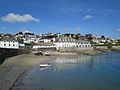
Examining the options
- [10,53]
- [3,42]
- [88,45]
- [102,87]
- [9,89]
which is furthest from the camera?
[88,45]

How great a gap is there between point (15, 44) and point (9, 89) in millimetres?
59833

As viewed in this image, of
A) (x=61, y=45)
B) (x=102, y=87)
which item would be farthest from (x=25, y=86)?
A: (x=61, y=45)

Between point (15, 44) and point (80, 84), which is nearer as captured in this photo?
point (80, 84)

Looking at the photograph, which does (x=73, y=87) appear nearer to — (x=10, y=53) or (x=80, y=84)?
(x=80, y=84)

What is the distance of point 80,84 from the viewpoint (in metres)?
26.7

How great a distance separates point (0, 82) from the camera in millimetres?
23984

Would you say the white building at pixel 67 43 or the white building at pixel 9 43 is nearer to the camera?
the white building at pixel 9 43

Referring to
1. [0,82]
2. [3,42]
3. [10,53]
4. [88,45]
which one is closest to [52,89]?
[0,82]

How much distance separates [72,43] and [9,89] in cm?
7846

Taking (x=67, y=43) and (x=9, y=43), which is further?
(x=67, y=43)

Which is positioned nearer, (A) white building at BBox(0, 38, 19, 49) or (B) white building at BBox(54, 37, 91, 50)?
(A) white building at BBox(0, 38, 19, 49)

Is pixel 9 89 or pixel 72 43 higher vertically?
pixel 72 43

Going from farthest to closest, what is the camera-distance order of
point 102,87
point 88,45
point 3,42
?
point 88,45 < point 3,42 < point 102,87

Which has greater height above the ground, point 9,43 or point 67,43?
point 67,43
